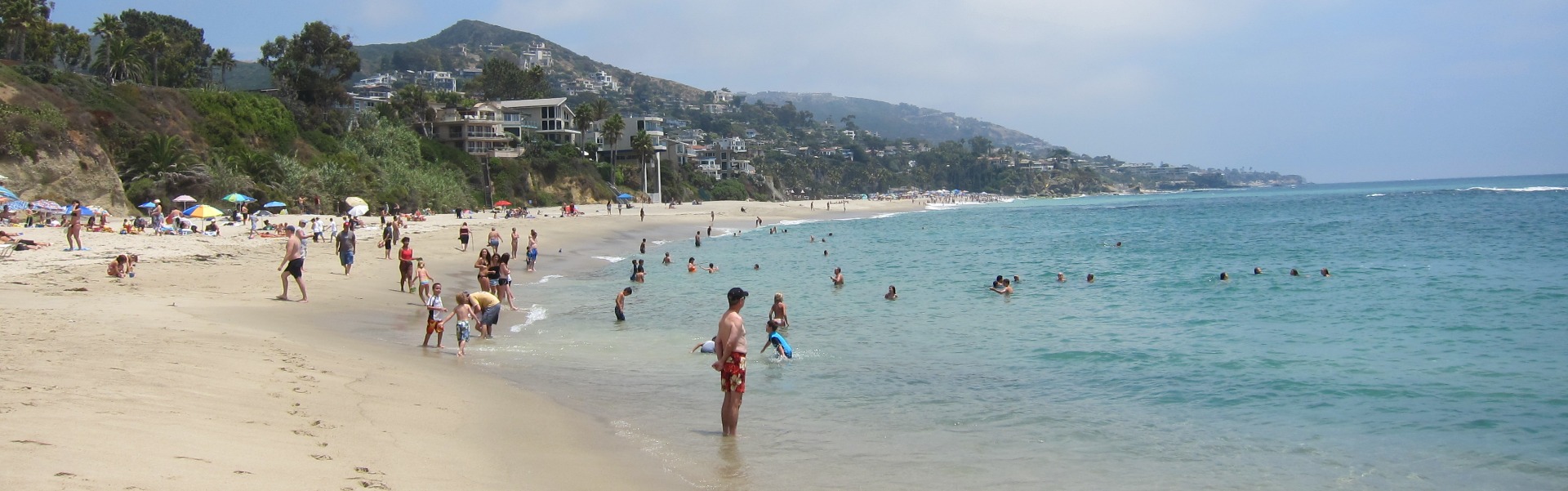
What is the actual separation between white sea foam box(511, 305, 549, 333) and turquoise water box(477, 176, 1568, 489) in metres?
0.38

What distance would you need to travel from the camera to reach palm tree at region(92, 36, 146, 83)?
54.8 m

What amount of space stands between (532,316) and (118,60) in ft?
167

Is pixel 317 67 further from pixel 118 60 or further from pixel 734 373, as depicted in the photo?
pixel 734 373

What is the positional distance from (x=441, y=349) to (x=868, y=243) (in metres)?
31.1

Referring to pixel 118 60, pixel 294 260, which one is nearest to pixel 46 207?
pixel 294 260

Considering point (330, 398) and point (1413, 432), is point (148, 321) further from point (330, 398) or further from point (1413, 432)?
point (1413, 432)

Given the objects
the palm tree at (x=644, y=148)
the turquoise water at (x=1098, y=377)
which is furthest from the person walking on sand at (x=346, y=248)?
the palm tree at (x=644, y=148)

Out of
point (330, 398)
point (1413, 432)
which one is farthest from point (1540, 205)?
point (330, 398)

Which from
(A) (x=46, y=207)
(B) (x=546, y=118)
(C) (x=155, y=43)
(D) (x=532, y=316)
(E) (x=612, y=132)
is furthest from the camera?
(B) (x=546, y=118)

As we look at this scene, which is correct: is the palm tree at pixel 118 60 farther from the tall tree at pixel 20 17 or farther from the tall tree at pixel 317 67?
the tall tree at pixel 317 67

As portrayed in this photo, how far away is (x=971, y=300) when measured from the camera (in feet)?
67.3

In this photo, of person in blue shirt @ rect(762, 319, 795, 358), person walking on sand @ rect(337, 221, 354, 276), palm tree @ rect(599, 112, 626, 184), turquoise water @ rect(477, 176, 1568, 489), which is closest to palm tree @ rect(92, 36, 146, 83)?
palm tree @ rect(599, 112, 626, 184)

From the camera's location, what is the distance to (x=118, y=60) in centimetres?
5475

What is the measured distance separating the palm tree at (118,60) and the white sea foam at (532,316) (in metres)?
44.6
